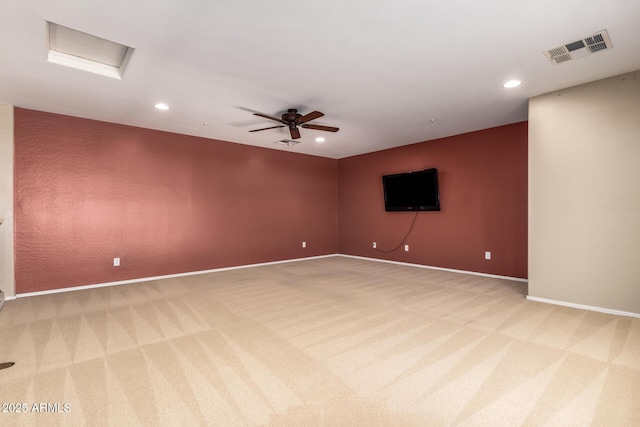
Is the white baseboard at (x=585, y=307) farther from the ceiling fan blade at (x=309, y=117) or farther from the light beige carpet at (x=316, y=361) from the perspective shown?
the ceiling fan blade at (x=309, y=117)

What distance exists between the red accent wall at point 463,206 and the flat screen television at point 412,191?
0.54ft

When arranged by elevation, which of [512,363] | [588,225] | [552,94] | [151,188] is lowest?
[512,363]

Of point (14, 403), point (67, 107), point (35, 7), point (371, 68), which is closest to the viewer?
point (14, 403)

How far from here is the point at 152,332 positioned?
2.71 metres

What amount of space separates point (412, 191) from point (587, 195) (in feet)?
9.80

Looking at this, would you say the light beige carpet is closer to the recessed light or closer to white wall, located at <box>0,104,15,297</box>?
white wall, located at <box>0,104,15,297</box>

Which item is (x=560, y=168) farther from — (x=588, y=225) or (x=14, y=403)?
(x=14, y=403)

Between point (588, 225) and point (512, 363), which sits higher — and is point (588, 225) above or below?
above

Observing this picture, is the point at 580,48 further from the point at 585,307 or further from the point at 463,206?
the point at 463,206

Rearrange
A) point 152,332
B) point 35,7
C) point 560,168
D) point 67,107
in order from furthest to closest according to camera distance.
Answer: point 67,107 → point 560,168 → point 152,332 → point 35,7

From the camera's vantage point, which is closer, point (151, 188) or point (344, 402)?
point (344, 402)

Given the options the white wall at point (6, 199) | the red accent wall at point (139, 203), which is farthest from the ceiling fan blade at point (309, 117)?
the white wall at point (6, 199)

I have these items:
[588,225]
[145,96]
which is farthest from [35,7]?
[588,225]

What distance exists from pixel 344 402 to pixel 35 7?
337 cm
